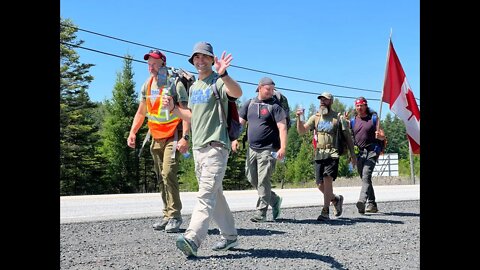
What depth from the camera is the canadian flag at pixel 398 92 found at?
592 cm

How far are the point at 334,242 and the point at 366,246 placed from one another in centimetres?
39

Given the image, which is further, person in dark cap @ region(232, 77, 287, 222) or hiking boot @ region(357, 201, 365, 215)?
hiking boot @ region(357, 201, 365, 215)

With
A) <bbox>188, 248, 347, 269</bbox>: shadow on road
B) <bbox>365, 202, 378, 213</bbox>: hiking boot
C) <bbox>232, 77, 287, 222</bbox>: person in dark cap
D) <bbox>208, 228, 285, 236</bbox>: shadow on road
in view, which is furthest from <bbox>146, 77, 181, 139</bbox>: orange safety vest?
<bbox>365, 202, 378, 213</bbox>: hiking boot

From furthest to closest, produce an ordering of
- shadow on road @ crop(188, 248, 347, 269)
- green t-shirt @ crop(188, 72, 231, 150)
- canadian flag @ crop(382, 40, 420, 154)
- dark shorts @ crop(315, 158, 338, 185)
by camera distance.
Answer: dark shorts @ crop(315, 158, 338, 185) < canadian flag @ crop(382, 40, 420, 154) < green t-shirt @ crop(188, 72, 231, 150) < shadow on road @ crop(188, 248, 347, 269)

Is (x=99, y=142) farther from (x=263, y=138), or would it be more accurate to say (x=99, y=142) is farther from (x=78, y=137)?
(x=263, y=138)

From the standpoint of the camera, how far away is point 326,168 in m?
8.61

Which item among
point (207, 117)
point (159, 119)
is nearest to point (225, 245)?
point (207, 117)

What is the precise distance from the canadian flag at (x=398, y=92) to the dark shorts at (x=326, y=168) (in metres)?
1.72

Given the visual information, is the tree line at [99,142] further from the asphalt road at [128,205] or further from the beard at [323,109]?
the beard at [323,109]

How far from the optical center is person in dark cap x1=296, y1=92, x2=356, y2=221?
8.56 m

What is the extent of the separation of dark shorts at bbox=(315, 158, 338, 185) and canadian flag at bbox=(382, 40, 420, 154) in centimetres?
172

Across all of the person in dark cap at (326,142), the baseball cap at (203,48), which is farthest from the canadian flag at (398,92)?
the baseball cap at (203,48)

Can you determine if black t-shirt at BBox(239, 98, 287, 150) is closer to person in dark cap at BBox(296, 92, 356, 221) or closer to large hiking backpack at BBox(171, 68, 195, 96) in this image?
person in dark cap at BBox(296, 92, 356, 221)
